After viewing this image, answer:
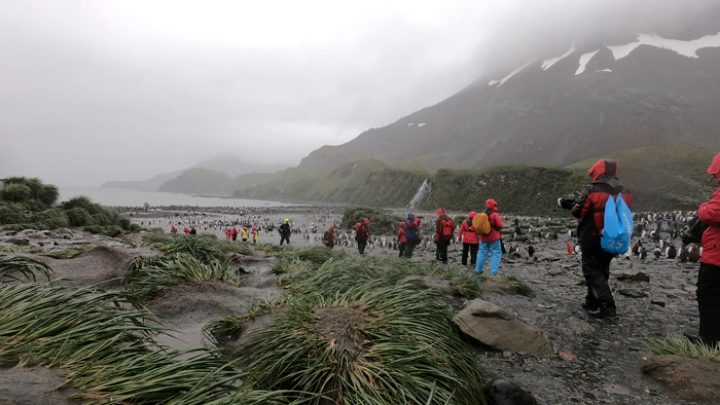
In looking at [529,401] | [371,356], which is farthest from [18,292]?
[529,401]

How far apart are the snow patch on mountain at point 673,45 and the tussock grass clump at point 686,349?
218235mm

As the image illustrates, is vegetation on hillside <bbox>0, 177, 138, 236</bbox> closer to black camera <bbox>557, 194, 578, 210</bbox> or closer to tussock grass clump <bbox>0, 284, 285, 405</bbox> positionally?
tussock grass clump <bbox>0, 284, 285, 405</bbox>

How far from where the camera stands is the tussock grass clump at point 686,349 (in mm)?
3500

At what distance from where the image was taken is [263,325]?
11.1 feet

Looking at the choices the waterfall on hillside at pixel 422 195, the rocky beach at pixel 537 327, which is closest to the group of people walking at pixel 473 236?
the rocky beach at pixel 537 327

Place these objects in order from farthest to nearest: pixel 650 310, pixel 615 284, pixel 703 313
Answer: pixel 615 284 → pixel 650 310 → pixel 703 313

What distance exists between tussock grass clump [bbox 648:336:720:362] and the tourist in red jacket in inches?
46.0

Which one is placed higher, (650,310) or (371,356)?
(371,356)

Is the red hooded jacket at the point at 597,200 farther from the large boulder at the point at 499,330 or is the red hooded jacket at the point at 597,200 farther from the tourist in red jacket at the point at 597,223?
the large boulder at the point at 499,330

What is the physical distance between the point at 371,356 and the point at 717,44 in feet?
815

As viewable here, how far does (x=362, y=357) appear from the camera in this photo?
8.67ft

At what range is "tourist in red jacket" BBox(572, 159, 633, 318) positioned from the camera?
5031 millimetres

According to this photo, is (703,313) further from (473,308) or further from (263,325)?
(263,325)

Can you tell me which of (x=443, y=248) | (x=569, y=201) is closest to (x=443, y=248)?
(x=443, y=248)
